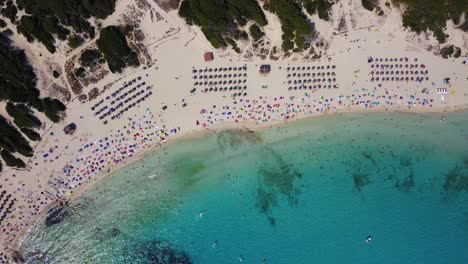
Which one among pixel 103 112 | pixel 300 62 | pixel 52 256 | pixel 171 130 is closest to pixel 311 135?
pixel 300 62

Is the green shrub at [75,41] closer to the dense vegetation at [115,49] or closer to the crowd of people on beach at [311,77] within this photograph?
the dense vegetation at [115,49]

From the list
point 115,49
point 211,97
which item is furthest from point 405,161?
point 115,49

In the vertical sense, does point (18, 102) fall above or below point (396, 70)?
above

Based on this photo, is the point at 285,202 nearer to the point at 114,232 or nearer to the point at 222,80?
the point at 222,80

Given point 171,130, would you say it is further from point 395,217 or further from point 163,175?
point 395,217

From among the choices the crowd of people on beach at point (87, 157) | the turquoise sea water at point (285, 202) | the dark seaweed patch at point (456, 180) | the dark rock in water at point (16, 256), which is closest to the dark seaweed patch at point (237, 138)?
the turquoise sea water at point (285, 202)

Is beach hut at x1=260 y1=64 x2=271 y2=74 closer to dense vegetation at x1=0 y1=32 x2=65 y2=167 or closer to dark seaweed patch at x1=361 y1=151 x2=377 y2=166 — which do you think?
dark seaweed patch at x1=361 y1=151 x2=377 y2=166
